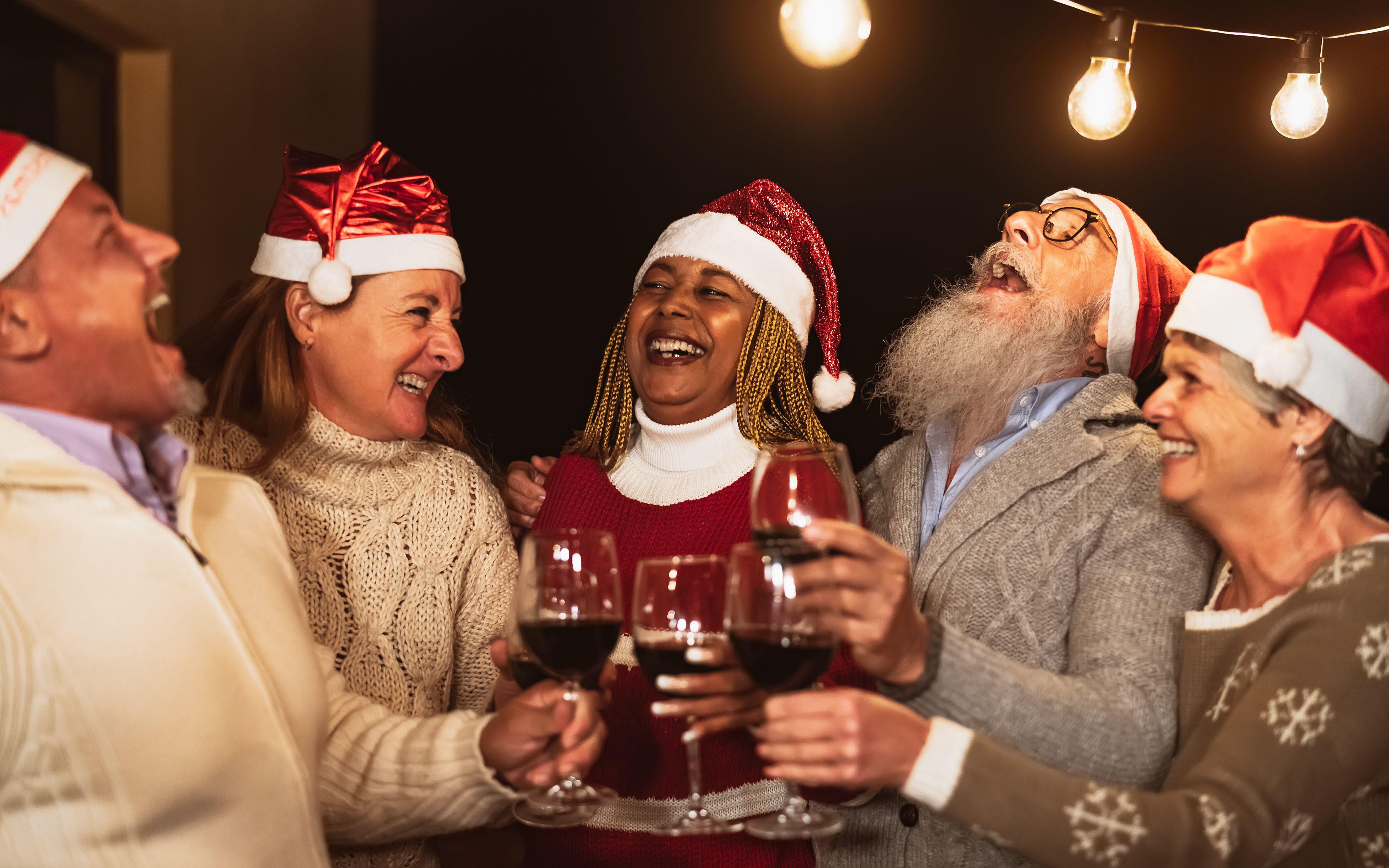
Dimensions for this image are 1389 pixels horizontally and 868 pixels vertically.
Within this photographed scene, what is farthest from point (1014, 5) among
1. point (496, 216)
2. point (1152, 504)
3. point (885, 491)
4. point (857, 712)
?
point (857, 712)

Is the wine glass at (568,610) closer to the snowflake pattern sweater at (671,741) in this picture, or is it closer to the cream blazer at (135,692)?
the cream blazer at (135,692)

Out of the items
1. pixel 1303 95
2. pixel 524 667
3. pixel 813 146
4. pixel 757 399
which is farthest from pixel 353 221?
pixel 1303 95

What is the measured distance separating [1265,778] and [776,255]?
5.15ft

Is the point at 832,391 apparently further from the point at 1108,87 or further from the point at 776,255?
the point at 1108,87

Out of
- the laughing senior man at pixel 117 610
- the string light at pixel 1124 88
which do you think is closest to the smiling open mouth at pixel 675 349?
the laughing senior man at pixel 117 610

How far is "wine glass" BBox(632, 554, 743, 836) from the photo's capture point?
1.60m

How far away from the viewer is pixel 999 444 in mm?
2535

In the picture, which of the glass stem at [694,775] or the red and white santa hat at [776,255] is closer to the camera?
the glass stem at [694,775]

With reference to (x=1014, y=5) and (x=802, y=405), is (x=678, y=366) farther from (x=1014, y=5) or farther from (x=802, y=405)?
(x=1014, y=5)

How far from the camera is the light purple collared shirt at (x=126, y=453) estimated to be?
4.72 feet

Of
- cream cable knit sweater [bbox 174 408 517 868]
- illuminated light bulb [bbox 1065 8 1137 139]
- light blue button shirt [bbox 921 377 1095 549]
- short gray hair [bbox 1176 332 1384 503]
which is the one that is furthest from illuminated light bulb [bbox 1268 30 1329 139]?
cream cable knit sweater [bbox 174 408 517 868]

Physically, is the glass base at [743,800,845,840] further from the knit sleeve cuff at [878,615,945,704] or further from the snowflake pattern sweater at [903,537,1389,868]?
the knit sleeve cuff at [878,615,945,704]

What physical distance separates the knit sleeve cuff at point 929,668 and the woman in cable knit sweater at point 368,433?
94 centimetres

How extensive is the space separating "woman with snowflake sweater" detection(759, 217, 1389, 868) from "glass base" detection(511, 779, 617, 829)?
12.9 inches
